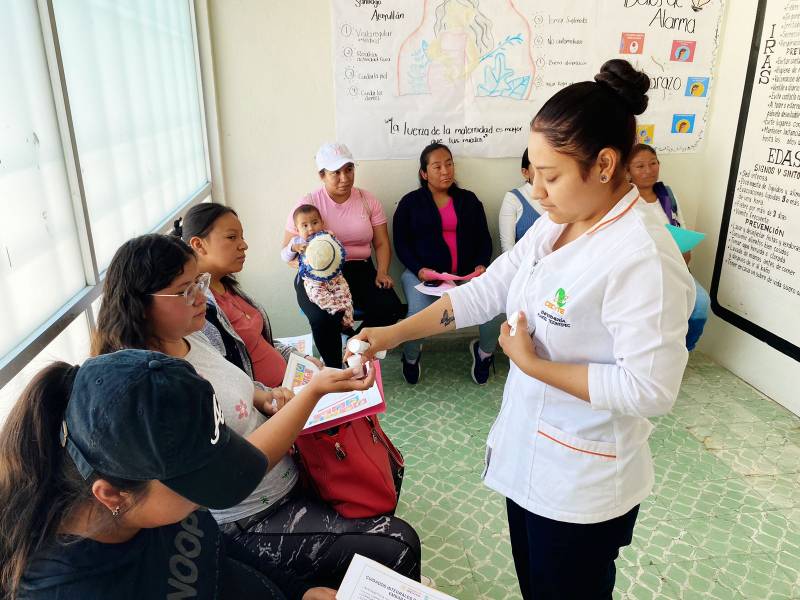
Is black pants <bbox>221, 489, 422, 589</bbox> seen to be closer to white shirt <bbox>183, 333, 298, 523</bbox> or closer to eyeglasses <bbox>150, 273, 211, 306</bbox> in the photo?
white shirt <bbox>183, 333, 298, 523</bbox>

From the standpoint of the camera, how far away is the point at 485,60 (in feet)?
11.1

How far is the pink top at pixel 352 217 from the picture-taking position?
3330 mm

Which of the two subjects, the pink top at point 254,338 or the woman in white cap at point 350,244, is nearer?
the pink top at point 254,338

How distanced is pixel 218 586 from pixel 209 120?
2826 mm

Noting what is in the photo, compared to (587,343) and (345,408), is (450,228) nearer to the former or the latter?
(345,408)

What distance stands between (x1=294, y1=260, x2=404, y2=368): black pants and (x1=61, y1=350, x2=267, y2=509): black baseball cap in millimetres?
2300

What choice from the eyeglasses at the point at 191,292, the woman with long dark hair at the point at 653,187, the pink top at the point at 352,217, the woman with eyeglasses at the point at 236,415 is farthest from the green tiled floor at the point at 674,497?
the eyeglasses at the point at 191,292

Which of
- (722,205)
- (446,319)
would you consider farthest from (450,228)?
(446,319)

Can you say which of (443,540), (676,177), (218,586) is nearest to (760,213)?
(676,177)

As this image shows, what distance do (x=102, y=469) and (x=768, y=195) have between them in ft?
11.5

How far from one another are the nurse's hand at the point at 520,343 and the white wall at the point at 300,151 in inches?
97.7

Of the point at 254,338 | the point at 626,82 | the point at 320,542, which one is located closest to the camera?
the point at 626,82

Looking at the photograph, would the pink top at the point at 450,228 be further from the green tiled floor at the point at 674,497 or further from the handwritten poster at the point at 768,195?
the handwritten poster at the point at 768,195

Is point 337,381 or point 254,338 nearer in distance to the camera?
point 337,381
